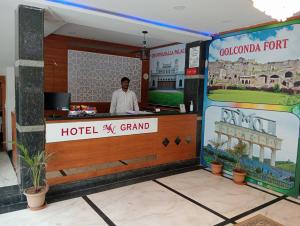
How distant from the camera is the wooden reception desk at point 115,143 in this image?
357cm

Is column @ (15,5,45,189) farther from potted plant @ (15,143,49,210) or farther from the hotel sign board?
the hotel sign board

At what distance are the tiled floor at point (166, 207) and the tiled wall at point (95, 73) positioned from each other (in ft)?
9.20

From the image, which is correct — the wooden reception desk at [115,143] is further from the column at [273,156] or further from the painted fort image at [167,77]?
the column at [273,156]

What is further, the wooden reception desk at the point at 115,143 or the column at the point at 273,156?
the column at the point at 273,156

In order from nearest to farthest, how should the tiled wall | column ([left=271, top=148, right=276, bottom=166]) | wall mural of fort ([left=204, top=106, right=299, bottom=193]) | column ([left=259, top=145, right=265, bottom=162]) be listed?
1. wall mural of fort ([left=204, top=106, right=299, bottom=193])
2. column ([left=271, top=148, right=276, bottom=166])
3. column ([left=259, top=145, right=265, bottom=162])
4. the tiled wall

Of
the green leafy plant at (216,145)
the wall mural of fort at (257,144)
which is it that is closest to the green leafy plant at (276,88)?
the wall mural of fort at (257,144)

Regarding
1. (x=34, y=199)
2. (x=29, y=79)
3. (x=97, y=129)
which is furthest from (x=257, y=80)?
(x=34, y=199)

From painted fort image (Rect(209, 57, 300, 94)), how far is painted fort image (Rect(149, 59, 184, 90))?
124 centimetres

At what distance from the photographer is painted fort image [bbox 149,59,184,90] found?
19.7 ft

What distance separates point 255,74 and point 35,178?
3.73 metres

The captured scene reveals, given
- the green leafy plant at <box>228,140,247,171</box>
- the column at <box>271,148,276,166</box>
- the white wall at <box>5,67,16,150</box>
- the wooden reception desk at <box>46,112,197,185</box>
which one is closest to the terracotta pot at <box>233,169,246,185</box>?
the green leafy plant at <box>228,140,247,171</box>

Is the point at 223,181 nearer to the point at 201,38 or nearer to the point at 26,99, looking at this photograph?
the point at 201,38

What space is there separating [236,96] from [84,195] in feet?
10.1

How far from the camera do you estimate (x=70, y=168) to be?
368 cm
